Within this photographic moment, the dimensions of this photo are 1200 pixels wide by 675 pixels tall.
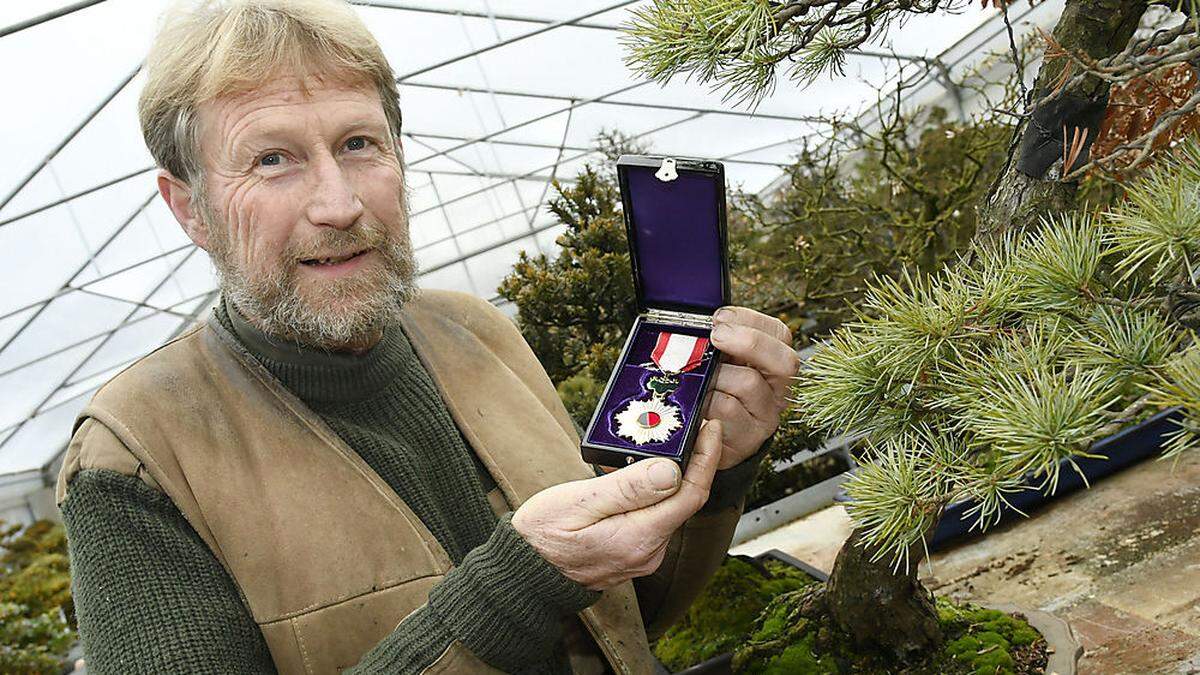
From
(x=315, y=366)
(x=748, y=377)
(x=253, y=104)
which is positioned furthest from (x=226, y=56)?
(x=748, y=377)

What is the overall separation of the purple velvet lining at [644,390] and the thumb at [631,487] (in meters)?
0.13

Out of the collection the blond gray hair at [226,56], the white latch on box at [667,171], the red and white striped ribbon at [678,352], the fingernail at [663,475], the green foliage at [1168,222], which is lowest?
the fingernail at [663,475]

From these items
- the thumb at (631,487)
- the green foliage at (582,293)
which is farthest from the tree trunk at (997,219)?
the green foliage at (582,293)

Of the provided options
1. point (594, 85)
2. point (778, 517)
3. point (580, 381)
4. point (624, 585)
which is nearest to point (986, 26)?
point (594, 85)

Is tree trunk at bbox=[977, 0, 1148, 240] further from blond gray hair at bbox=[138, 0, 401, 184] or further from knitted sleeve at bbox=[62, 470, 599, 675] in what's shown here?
blond gray hair at bbox=[138, 0, 401, 184]

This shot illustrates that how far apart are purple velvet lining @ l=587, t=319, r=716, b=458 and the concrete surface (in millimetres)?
1170

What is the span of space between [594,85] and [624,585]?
20.1ft

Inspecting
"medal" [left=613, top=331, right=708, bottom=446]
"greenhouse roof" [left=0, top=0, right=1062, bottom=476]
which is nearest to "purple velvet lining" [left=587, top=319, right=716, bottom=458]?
"medal" [left=613, top=331, right=708, bottom=446]

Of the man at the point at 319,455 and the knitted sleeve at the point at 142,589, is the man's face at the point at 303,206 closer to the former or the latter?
the man at the point at 319,455

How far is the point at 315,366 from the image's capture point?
5.53 feet

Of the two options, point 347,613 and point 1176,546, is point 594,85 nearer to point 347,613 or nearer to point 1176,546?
point 1176,546

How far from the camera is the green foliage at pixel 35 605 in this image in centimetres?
480

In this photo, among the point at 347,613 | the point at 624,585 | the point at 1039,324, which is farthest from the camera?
the point at 624,585

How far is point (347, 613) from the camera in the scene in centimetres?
153
